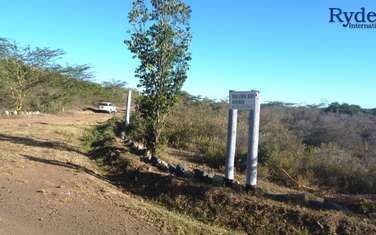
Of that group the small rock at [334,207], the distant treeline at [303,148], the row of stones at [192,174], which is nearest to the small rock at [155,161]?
the row of stones at [192,174]

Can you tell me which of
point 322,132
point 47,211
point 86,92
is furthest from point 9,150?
point 86,92

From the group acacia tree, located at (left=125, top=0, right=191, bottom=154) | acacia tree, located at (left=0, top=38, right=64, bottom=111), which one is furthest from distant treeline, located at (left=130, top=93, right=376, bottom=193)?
acacia tree, located at (left=0, top=38, right=64, bottom=111)

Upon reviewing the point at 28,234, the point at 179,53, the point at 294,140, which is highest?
the point at 179,53

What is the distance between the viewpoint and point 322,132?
20.5 m

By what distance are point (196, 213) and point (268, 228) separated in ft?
4.20

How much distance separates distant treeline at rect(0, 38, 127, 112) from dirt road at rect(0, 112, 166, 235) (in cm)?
2436

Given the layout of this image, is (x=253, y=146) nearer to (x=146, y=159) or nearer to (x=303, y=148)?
(x=146, y=159)

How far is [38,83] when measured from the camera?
38.6 m

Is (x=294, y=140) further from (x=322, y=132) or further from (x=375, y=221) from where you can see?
(x=375, y=221)

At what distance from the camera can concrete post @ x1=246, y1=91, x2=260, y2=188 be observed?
8.74 metres

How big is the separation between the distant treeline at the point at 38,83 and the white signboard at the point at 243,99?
2754cm

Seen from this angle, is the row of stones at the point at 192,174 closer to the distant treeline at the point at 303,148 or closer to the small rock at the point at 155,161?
the small rock at the point at 155,161

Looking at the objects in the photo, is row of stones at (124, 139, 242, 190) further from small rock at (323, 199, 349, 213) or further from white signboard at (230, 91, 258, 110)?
small rock at (323, 199, 349, 213)

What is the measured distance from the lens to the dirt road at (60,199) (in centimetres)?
627
